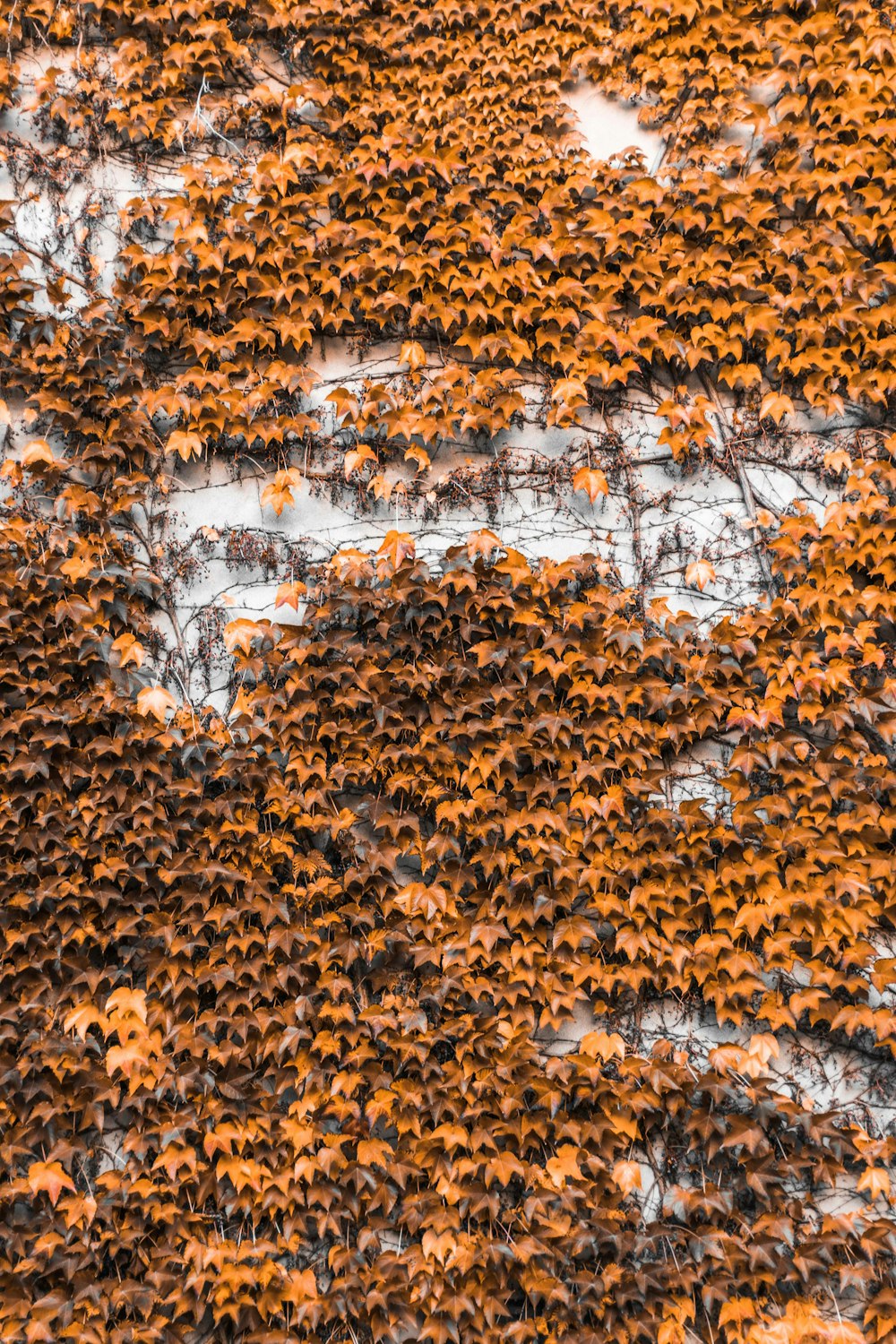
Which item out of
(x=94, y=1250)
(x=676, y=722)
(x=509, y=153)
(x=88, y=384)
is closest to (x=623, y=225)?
(x=509, y=153)

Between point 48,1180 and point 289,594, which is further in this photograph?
point 289,594

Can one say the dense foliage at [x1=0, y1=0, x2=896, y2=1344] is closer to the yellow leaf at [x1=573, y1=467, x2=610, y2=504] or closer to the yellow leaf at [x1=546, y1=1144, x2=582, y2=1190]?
the yellow leaf at [x1=546, y1=1144, x2=582, y2=1190]

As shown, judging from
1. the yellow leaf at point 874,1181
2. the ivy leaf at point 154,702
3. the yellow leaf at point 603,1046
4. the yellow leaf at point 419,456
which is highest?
the yellow leaf at point 419,456

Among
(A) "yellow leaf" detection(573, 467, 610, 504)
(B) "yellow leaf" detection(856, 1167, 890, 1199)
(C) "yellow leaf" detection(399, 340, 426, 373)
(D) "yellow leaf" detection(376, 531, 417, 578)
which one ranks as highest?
(C) "yellow leaf" detection(399, 340, 426, 373)

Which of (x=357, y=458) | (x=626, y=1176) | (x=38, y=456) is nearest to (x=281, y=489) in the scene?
(x=357, y=458)

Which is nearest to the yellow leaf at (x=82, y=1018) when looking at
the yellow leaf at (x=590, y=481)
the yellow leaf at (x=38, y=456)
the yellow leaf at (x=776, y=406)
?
the yellow leaf at (x=38, y=456)

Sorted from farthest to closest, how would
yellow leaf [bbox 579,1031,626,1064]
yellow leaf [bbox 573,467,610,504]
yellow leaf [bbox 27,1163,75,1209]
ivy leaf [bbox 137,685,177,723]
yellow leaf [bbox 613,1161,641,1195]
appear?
yellow leaf [bbox 573,467,610,504]
ivy leaf [bbox 137,685,177,723]
yellow leaf [bbox 579,1031,626,1064]
yellow leaf [bbox 613,1161,641,1195]
yellow leaf [bbox 27,1163,75,1209]

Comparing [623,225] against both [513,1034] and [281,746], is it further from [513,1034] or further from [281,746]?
[513,1034]

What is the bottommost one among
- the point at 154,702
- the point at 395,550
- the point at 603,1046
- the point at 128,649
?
the point at 603,1046

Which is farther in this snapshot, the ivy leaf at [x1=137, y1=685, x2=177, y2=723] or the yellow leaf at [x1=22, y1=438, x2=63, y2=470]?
the yellow leaf at [x1=22, y1=438, x2=63, y2=470]

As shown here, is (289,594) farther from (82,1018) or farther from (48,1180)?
(48,1180)

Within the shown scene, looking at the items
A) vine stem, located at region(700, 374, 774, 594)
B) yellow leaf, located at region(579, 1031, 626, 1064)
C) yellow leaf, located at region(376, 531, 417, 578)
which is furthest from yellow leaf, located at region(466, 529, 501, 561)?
yellow leaf, located at region(579, 1031, 626, 1064)

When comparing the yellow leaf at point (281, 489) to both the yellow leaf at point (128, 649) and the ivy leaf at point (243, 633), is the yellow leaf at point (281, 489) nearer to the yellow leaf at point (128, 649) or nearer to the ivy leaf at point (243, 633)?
the ivy leaf at point (243, 633)
